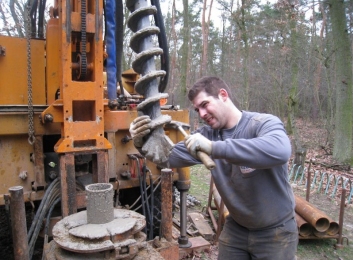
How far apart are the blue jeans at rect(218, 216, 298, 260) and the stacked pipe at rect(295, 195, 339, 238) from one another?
7.74ft

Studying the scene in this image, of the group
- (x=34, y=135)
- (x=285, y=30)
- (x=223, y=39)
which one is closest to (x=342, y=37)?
(x=285, y=30)

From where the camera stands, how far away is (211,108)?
2.22 metres

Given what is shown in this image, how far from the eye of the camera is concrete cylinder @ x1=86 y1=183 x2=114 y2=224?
1.95 m

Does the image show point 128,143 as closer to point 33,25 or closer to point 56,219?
point 56,219

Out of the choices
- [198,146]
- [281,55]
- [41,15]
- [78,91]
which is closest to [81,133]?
[78,91]

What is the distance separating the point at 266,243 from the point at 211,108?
3.26ft

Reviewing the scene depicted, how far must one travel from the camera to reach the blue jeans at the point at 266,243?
220cm

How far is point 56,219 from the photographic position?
2.98 meters

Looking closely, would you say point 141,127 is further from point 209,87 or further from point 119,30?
point 119,30

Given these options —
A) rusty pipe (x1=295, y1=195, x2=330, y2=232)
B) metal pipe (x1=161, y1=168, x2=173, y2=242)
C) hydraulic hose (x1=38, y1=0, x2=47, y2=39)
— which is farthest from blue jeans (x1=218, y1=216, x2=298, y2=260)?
hydraulic hose (x1=38, y1=0, x2=47, y2=39)

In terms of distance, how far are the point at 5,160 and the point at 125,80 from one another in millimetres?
2751

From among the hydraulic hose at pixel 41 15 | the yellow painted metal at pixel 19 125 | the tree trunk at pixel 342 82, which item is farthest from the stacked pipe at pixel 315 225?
the tree trunk at pixel 342 82

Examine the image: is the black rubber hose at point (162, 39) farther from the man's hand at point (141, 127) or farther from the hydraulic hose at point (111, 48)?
the man's hand at point (141, 127)

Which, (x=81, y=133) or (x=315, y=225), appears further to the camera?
(x=315, y=225)
